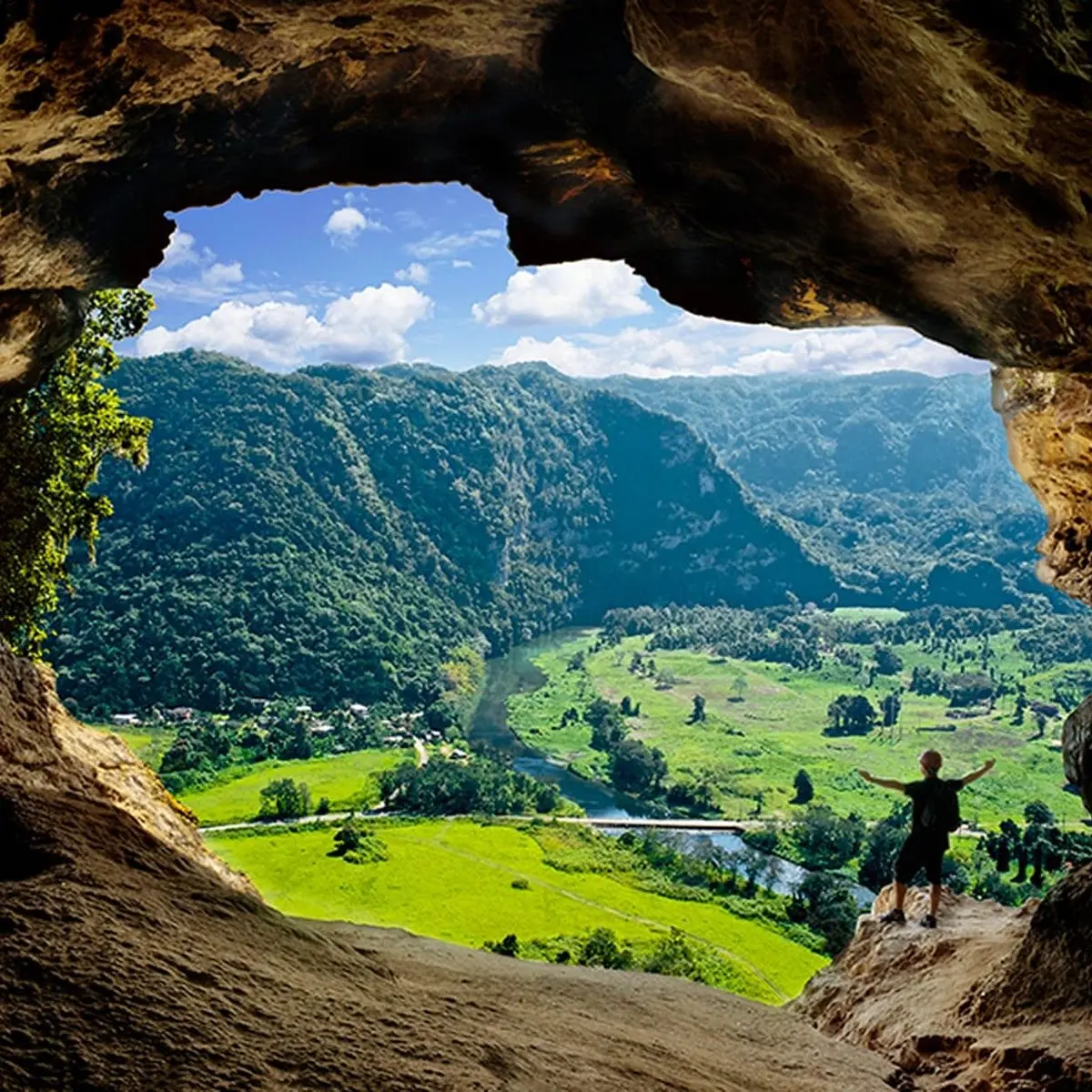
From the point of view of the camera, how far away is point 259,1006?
5.31 meters

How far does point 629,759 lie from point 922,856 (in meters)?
88.4

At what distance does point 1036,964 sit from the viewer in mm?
9117

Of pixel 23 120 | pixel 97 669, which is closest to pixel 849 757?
pixel 97 669

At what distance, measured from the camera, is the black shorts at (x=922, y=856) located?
11.8m

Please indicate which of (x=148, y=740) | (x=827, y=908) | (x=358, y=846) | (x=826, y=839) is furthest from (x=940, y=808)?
(x=148, y=740)

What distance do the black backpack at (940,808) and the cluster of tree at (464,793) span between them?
238 feet

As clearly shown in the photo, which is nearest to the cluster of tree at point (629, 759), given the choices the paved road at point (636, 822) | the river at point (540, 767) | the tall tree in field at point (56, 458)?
the river at point (540, 767)

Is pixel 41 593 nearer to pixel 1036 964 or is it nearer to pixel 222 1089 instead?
pixel 222 1089

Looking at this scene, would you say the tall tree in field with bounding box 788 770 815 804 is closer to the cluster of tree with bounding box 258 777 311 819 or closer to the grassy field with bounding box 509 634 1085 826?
the grassy field with bounding box 509 634 1085 826

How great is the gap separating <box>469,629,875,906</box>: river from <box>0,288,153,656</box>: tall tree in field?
5845cm

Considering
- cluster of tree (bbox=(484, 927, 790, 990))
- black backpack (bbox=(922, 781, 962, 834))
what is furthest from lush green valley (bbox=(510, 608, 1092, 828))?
black backpack (bbox=(922, 781, 962, 834))

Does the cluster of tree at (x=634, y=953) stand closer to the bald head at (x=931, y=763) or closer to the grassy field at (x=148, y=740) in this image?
the bald head at (x=931, y=763)

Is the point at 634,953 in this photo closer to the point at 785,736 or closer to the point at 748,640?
the point at 785,736

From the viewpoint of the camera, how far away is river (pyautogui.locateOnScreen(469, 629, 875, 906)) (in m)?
69.4
